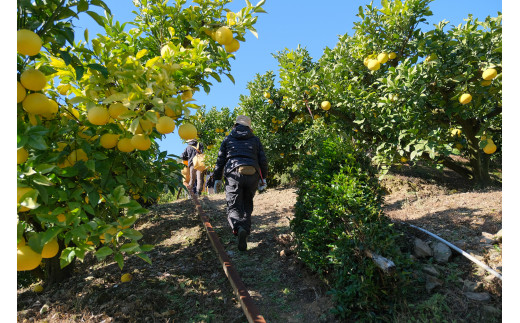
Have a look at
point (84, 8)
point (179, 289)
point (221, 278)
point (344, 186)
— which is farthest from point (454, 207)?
point (84, 8)

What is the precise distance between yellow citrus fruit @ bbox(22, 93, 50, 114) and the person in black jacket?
2.52m

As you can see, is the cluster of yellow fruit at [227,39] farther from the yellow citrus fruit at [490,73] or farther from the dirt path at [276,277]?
the yellow citrus fruit at [490,73]

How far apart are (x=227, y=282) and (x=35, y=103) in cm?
232

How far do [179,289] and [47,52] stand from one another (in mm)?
2303

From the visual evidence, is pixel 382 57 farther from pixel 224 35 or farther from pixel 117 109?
pixel 117 109

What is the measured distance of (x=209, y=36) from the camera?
A: 2.39 metres

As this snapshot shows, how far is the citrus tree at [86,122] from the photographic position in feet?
4.55

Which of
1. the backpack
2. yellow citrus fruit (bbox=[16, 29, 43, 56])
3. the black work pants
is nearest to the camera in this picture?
yellow citrus fruit (bbox=[16, 29, 43, 56])

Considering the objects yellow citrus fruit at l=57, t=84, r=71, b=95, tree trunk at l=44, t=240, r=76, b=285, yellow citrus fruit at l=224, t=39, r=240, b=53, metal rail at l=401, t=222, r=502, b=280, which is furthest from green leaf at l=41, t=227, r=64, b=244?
metal rail at l=401, t=222, r=502, b=280

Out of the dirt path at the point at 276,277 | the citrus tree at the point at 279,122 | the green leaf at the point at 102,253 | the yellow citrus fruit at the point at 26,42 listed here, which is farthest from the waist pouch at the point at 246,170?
the citrus tree at the point at 279,122

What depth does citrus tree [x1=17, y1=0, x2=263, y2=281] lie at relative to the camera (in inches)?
54.6

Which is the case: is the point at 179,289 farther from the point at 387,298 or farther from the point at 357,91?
the point at 357,91

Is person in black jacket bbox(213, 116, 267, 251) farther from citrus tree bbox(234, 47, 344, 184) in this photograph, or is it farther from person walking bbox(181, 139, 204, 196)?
person walking bbox(181, 139, 204, 196)

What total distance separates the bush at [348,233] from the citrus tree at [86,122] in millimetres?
1518
